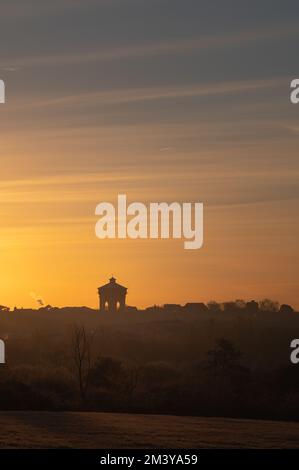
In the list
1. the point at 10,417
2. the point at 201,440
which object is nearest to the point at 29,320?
the point at 10,417

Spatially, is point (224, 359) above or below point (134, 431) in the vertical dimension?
above

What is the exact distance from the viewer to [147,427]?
54.4m

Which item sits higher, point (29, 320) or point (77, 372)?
point (29, 320)

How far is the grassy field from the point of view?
154ft

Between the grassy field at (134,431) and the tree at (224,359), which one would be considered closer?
the grassy field at (134,431)

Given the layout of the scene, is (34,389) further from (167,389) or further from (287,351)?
(287,351)

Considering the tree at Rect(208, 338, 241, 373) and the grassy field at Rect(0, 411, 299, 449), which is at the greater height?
the tree at Rect(208, 338, 241, 373)

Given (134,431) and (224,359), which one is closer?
(134,431)

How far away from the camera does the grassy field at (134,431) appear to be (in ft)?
154

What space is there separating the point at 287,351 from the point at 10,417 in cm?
6607

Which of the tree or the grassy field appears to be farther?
the tree

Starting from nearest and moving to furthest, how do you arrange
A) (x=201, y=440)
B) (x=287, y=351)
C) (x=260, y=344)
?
(x=201, y=440) → (x=287, y=351) → (x=260, y=344)

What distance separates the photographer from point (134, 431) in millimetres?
51719
